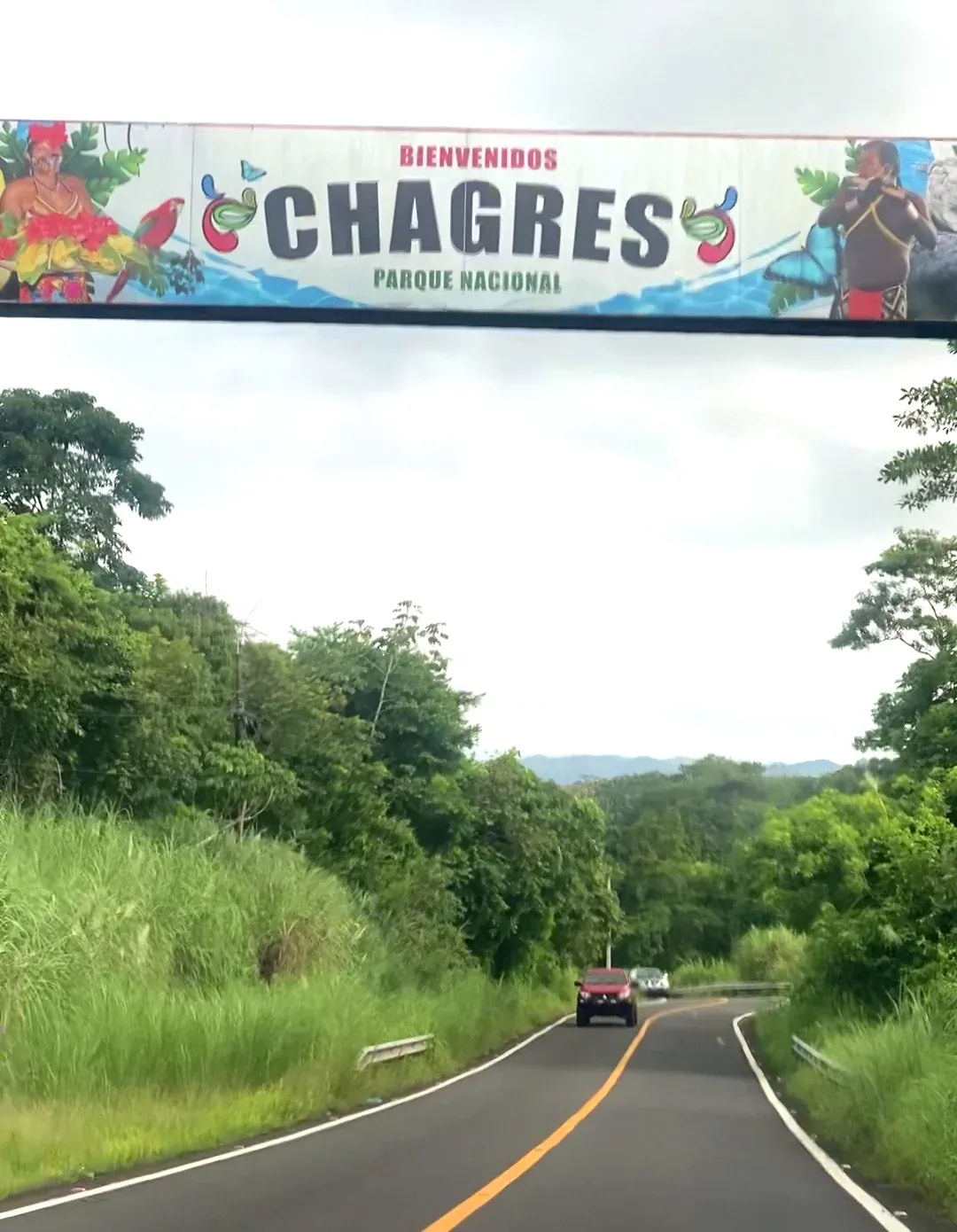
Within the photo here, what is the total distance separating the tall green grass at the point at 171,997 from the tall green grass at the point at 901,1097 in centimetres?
580

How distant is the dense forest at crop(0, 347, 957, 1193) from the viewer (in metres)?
15.5

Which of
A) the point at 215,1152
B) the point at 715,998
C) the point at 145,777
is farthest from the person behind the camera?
the point at 715,998

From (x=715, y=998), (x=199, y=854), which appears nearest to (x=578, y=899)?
(x=715, y=998)

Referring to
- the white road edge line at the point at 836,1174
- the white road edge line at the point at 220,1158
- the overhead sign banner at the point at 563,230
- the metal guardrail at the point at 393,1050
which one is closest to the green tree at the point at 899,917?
the white road edge line at the point at 836,1174

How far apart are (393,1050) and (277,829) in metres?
9.83

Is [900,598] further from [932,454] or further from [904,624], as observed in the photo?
[932,454]

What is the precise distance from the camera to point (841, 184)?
40.5ft

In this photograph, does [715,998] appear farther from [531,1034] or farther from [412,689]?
[412,689]

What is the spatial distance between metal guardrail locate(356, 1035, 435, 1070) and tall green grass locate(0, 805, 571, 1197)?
179 mm

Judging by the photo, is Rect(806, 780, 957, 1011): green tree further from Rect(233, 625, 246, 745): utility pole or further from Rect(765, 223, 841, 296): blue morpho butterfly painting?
Rect(233, 625, 246, 745): utility pole

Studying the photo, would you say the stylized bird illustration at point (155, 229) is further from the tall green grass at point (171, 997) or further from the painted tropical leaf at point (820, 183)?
the tall green grass at point (171, 997)

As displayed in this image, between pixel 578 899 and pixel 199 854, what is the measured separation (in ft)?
89.6

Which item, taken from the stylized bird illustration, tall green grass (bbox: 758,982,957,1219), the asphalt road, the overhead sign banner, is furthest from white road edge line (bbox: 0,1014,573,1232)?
the stylized bird illustration

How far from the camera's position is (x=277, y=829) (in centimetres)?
2855
